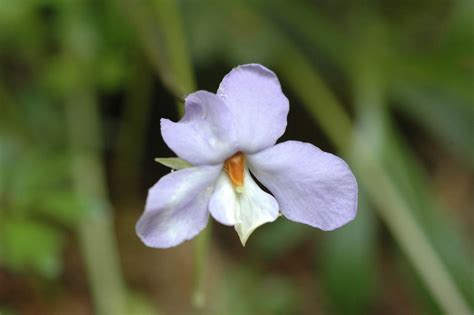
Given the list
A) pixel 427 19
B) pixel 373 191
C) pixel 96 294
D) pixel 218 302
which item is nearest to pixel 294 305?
pixel 218 302

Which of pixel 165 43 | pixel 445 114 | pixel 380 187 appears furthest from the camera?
pixel 445 114

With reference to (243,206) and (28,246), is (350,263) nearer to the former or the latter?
(28,246)

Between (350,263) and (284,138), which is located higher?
(284,138)

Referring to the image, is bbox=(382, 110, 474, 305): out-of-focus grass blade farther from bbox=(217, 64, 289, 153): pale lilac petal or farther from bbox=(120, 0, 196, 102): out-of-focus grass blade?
bbox=(217, 64, 289, 153): pale lilac petal

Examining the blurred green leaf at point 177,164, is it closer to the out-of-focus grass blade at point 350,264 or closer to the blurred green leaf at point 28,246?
the blurred green leaf at point 28,246

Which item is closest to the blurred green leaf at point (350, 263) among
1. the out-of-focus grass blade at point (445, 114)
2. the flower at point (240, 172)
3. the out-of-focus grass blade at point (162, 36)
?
the out-of-focus grass blade at point (445, 114)

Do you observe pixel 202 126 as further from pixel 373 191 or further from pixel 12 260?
pixel 373 191

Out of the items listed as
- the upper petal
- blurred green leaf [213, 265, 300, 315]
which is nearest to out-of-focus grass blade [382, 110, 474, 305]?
blurred green leaf [213, 265, 300, 315]

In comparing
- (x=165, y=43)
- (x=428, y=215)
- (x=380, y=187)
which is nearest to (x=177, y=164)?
(x=165, y=43)
